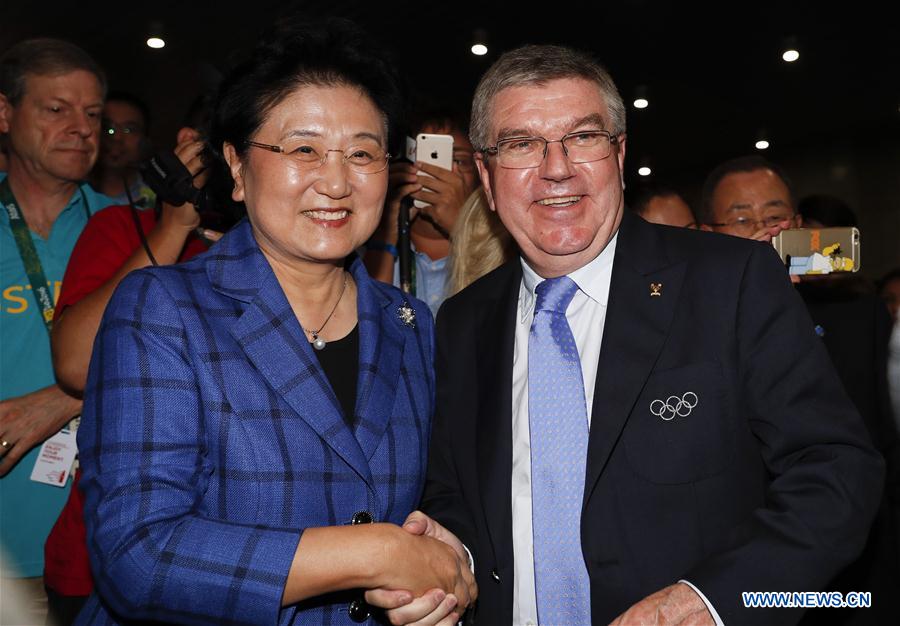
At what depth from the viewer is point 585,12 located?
8664 millimetres

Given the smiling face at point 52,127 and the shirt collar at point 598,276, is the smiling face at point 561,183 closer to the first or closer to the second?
the shirt collar at point 598,276

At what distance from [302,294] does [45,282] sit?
128cm

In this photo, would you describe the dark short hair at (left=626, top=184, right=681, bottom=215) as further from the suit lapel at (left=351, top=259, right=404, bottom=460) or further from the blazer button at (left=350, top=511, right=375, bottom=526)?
the blazer button at (left=350, top=511, right=375, bottom=526)

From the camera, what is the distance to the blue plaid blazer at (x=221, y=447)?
4.99 ft

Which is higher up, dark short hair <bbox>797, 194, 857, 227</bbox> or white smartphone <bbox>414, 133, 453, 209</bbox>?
white smartphone <bbox>414, 133, 453, 209</bbox>

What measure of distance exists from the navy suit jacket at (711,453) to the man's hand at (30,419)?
1.47 meters

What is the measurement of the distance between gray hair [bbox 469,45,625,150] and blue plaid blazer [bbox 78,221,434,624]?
0.68 metres

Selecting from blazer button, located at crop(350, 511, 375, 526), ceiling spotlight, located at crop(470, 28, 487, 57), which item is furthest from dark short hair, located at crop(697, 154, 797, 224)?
ceiling spotlight, located at crop(470, 28, 487, 57)

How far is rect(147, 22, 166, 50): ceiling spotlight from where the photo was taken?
870cm

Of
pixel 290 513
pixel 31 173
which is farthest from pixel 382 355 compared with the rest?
pixel 31 173

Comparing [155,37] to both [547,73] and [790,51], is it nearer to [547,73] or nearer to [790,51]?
[790,51]

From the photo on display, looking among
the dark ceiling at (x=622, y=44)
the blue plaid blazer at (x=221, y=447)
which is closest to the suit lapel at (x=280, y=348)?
the blue plaid blazer at (x=221, y=447)

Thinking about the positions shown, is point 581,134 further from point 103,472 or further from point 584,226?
point 103,472

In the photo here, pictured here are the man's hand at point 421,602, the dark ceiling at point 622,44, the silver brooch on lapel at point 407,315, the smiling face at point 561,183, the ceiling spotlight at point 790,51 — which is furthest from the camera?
the ceiling spotlight at point 790,51
